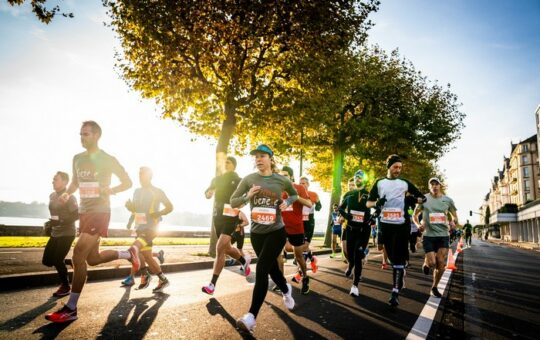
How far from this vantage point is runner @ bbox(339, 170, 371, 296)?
6.59 metres

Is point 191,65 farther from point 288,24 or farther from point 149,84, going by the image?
point 288,24

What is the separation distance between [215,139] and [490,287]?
1214cm

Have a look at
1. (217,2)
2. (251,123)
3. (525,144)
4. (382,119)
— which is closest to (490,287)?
(251,123)

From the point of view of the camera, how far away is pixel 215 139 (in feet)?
55.6

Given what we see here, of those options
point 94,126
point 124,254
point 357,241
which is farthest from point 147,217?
point 357,241

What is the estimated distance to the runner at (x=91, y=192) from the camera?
4312mm

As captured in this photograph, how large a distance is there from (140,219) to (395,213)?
4492 millimetres

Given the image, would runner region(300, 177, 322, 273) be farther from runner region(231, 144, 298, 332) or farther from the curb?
runner region(231, 144, 298, 332)

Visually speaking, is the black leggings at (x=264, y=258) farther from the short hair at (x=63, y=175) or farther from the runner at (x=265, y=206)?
the short hair at (x=63, y=175)

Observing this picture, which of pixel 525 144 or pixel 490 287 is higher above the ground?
pixel 525 144

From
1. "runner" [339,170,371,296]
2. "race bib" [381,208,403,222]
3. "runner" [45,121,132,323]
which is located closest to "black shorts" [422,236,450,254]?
"runner" [339,170,371,296]

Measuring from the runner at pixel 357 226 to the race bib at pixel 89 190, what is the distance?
4.44 metres

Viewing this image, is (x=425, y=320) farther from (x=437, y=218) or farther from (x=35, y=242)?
(x=35, y=242)

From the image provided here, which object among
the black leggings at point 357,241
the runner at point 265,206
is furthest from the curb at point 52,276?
the black leggings at point 357,241
